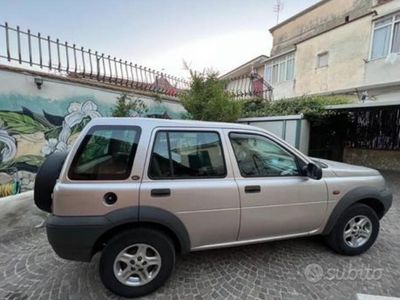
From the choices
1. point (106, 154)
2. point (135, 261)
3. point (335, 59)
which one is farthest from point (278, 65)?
point (135, 261)

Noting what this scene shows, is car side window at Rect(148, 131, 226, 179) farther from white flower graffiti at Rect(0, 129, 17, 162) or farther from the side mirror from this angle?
white flower graffiti at Rect(0, 129, 17, 162)

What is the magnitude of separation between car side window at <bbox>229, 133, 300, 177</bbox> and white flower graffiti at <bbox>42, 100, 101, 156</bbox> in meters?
5.13

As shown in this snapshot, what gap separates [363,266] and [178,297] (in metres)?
2.18

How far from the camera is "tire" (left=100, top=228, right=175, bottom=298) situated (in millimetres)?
2152

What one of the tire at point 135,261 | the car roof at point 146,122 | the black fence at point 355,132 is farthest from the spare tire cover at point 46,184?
the black fence at point 355,132

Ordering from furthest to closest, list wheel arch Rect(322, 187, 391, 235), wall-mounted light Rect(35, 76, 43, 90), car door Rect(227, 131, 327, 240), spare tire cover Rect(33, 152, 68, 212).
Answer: wall-mounted light Rect(35, 76, 43, 90) < wheel arch Rect(322, 187, 391, 235) < car door Rect(227, 131, 327, 240) < spare tire cover Rect(33, 152, 68, 212)

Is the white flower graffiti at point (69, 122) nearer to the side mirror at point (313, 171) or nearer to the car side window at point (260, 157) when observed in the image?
the car side window at point (260, 157)

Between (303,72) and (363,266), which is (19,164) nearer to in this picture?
(363,266)

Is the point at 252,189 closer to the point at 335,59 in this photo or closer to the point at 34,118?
the point at 34,118

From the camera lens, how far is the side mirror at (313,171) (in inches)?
101

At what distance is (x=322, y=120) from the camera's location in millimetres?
8641

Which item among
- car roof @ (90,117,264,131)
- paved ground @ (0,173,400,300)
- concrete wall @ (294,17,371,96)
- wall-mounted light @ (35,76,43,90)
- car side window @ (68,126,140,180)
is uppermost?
concrete wall @ (294,17,371,96)

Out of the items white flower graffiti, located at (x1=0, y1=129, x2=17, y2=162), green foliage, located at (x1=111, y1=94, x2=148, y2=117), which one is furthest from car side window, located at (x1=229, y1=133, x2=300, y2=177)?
white flower graffiti, located at (x1=0, y1=129, x2=17, y2=162)

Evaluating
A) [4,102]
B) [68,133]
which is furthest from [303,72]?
[4,102]
